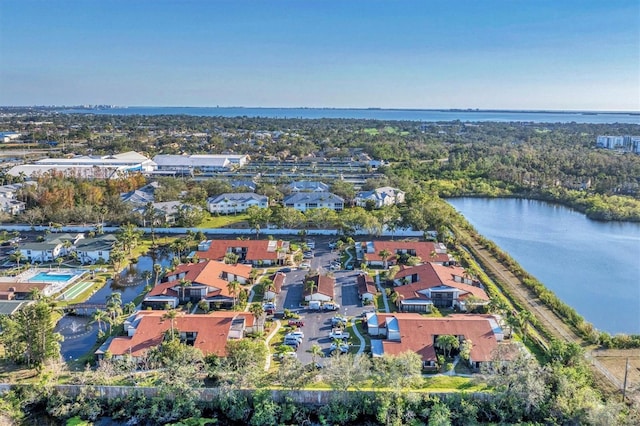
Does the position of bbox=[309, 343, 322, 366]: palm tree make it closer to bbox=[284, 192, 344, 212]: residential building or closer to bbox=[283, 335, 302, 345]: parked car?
bbox=[283, 335, 302, 345]: parked car

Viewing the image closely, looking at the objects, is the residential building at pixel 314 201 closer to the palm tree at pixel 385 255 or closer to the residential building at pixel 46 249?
the palm tree at pixel 385 255

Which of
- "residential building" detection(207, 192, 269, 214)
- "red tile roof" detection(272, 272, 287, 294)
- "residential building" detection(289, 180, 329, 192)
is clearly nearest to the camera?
"red tile roof" detection(272, 272, 287, 294)

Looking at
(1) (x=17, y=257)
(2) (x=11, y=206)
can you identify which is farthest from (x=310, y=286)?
(2) (x=11, y=206)

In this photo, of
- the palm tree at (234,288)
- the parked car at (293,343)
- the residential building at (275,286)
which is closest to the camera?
the parked car at (293,343)

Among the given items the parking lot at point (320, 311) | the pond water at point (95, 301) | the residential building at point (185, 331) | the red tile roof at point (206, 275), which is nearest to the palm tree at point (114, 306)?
the residential building at point (185, 331)

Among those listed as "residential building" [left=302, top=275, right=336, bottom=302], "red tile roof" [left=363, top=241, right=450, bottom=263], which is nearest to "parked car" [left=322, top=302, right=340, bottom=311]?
"residential building" [left=302, top=275, right=336, bottom=302]
